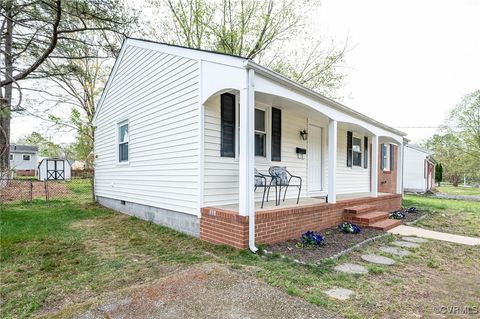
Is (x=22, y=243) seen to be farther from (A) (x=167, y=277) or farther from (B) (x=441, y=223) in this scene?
(B) (x=441, y=223)

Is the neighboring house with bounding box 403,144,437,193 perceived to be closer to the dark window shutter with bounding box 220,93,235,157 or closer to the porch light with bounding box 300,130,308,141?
the porch light with bounding box 300,130,308,141

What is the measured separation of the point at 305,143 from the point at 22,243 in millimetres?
6682

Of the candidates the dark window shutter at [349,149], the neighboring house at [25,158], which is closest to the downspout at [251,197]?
the dark window shutter at [349,149]

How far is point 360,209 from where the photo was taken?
7027 millimetres

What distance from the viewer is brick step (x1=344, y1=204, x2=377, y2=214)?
6.86m

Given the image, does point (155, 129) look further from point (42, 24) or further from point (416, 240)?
point (416, 240)

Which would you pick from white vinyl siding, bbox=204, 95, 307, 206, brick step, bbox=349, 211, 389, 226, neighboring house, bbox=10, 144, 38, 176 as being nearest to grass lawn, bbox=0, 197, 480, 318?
white vinyl siding, bbox=204, 95, 307, 206

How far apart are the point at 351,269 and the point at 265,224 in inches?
56.5

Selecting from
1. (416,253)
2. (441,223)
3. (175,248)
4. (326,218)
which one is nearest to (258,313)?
(175,248)

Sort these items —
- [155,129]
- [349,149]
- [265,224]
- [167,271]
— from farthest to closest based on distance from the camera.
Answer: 1. [349,149]
2. [155,129]
3. [265,224]
4. [167,271]

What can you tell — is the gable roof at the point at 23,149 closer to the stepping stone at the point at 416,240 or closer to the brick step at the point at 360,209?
the brick step at the point at 360,209

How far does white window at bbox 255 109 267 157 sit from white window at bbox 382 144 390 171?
9.10 meters

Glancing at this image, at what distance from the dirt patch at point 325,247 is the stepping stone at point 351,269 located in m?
0.35

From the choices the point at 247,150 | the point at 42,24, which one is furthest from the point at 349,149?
the point at 42,24
